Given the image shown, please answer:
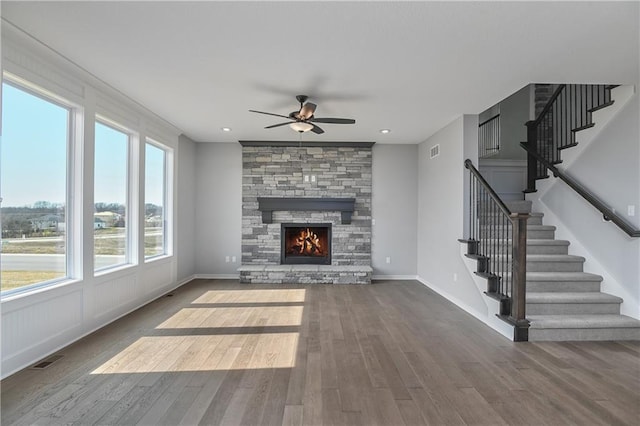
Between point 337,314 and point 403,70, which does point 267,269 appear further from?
point 403,70

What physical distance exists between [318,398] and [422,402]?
744 mm

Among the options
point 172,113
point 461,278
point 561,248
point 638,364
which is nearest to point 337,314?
point 461,278

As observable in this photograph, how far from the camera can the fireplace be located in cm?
668

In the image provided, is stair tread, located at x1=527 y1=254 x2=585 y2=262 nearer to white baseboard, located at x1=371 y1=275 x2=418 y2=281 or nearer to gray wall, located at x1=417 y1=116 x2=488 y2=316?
gray wall, located at x1=417 y1=116 x2=488 y2=316

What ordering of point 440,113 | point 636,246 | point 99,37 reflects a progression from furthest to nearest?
1. point 440,113
2. point 636,246
3. point 99,37

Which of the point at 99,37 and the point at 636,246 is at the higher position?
the point at 99,37

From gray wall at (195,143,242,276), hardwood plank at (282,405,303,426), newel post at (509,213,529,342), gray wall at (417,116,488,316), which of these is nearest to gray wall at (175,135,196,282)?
gray wall at (195,143,242,276)

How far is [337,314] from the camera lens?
4.32m

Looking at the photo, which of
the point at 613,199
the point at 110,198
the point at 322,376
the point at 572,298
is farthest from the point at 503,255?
the point at 110,198

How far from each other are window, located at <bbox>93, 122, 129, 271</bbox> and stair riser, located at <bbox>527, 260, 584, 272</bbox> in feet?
17.9

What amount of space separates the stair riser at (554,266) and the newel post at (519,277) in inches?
39.2

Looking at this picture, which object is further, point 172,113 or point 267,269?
point 267,269

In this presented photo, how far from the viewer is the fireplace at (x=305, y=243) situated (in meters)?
6.68

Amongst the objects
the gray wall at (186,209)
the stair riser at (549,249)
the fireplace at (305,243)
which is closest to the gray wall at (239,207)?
the gray wall at (186,209)
